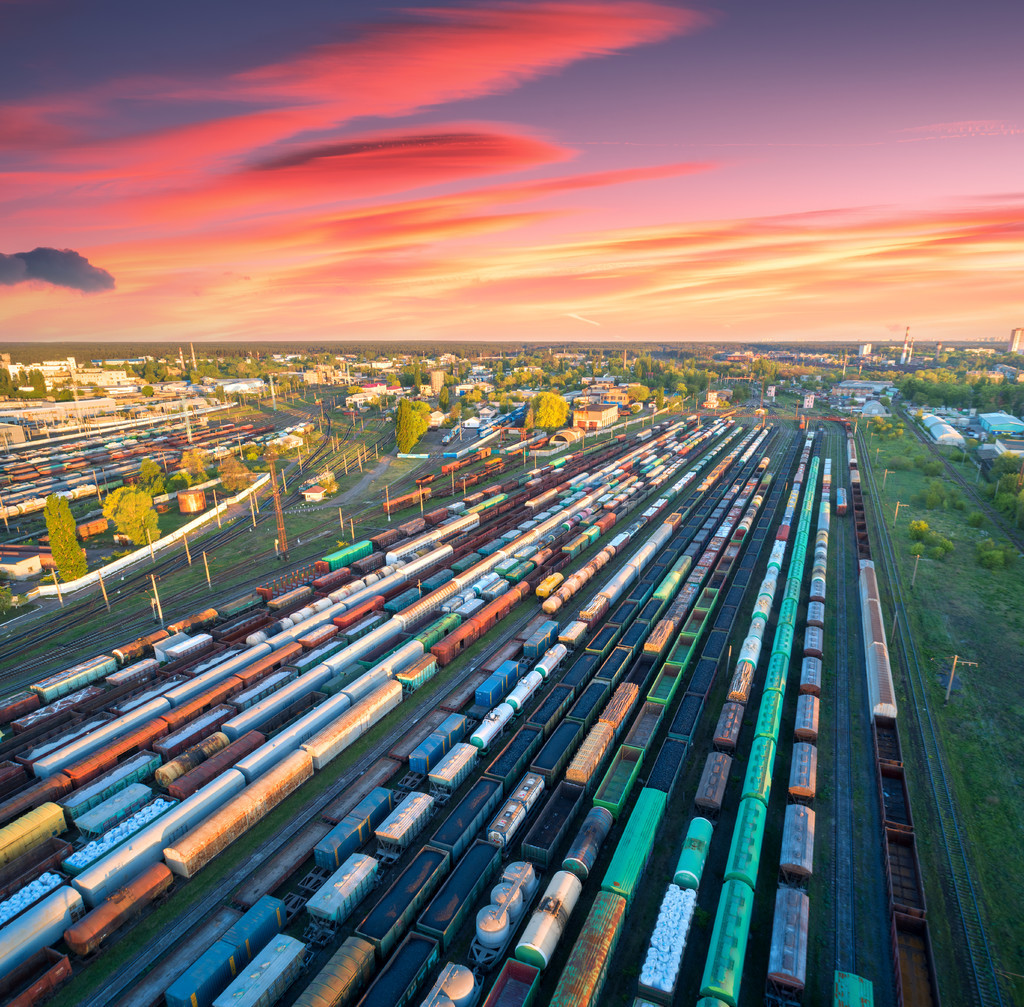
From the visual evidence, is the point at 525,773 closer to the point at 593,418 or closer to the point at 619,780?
the point at 619,780

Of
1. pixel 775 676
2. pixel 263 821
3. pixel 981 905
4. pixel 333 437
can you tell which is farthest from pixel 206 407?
pixel 981 905

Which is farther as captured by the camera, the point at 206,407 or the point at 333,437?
the point at 206,407

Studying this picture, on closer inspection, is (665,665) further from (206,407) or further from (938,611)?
(206,407)

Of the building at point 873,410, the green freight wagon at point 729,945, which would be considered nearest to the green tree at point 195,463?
the green freight wagon at point 729,945

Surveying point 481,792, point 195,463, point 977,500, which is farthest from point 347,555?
point 977,500

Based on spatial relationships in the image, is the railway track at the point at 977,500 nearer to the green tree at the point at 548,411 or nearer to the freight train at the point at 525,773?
the freight train at the point at 525,773

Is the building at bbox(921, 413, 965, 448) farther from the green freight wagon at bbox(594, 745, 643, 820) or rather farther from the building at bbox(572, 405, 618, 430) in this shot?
the green freight wagon at bbox(594, 745, 643, 820)
